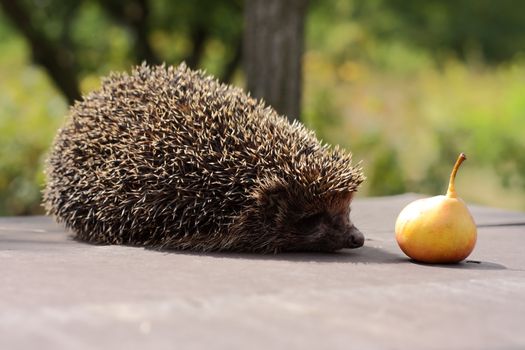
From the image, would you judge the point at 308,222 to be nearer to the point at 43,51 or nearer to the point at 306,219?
the point at 306,219

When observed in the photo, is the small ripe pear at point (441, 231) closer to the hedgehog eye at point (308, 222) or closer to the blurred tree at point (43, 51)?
the hedgehog eye at point (308, 222)

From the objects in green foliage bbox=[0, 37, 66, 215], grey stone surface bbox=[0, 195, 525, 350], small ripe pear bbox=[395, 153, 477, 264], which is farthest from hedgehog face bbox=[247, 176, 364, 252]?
green foliage bbox=[0, 37, 66, 215]

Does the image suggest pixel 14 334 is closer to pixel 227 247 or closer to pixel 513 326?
pixel 513 326

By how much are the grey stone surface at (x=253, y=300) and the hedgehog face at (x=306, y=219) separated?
10 cm

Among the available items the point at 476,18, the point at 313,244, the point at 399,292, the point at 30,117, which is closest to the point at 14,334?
the point at 399,292

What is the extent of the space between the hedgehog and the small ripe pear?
14.8 inches

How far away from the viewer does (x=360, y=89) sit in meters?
16.0

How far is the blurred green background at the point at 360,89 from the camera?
11.7 m

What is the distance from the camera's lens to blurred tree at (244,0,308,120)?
8750 mm

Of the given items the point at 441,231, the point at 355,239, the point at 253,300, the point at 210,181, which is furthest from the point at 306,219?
the point at 253,300

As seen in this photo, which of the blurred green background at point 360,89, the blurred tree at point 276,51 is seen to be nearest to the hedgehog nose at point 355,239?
the blurred tree at point 276,51

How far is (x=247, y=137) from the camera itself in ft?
18.1

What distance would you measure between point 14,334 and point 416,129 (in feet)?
39.0

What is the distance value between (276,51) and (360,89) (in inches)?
291
